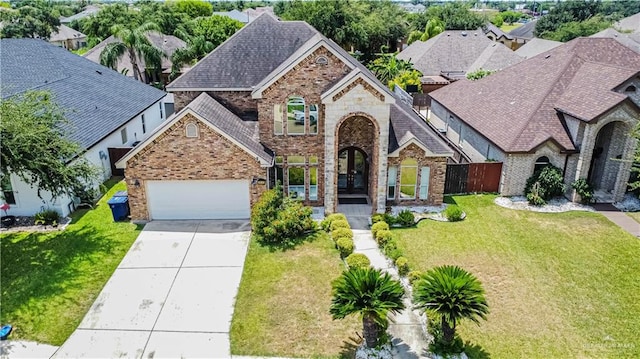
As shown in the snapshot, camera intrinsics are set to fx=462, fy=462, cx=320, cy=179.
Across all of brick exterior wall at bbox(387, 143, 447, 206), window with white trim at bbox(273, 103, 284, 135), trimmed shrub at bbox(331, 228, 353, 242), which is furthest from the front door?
trimmed shrub at bbox(331, 228, 353, 242)

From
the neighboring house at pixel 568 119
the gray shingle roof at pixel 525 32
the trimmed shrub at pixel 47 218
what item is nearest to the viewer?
the trimmed shrub at pixel 47 218

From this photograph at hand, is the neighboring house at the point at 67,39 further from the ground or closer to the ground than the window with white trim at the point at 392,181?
further from the ground

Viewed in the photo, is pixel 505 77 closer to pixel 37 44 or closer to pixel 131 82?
pixel 131 82

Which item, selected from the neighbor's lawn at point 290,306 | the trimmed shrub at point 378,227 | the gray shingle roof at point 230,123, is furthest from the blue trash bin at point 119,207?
the trimmed shrub at point 378,227

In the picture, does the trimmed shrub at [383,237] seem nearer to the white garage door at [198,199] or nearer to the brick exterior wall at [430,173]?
the brick exterior wall at [430,173]

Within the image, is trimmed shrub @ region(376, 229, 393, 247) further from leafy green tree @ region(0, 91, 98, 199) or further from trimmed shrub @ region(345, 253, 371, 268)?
leafy green tree @ region(0, 91, 98, 199)

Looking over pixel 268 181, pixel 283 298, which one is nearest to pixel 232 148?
pixel 268 181

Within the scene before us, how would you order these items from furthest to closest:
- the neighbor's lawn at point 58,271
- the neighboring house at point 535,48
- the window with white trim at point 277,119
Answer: the neighboring house at point 535,48, the window with white trim at point 277,119, the neighbor's lawn at point 58,271
